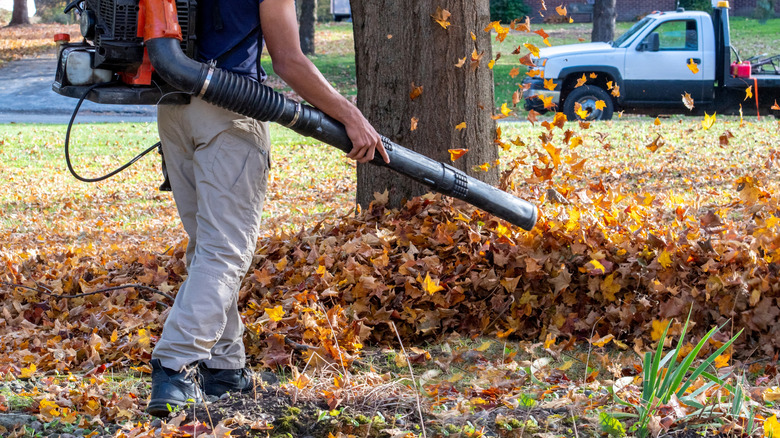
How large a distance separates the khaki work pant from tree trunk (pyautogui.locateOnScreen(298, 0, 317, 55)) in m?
23.4

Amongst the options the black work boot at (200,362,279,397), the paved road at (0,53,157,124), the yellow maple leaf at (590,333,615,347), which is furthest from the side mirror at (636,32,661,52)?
the black work boot at (200,362,279,397)

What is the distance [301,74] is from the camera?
2961mm

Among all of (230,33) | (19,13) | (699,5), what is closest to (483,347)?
(230,33)

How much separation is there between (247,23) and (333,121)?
503mm

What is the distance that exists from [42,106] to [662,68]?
14.3 metres

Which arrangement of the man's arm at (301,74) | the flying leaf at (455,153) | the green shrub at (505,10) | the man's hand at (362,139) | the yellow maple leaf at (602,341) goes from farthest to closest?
the green shrub at (505,10) < the flying leaf at (455,153) < the yellow maple leaf at (602,341) < the man's hand at (362,139) < the man's arm at (301,74)

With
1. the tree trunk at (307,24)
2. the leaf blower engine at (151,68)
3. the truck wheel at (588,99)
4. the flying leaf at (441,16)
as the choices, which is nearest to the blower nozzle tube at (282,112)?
the leaf blower engine at (151,68)

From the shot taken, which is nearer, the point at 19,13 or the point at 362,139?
the point at 362,139

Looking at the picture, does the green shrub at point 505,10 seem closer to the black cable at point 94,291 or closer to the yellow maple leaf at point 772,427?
the black cable at point 94,291

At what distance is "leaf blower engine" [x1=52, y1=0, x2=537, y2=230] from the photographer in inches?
110

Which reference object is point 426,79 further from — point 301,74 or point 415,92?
point 301,74

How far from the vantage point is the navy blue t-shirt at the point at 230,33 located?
2910 mm

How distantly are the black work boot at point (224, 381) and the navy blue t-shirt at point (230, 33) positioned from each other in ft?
3.94

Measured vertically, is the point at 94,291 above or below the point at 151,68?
below
